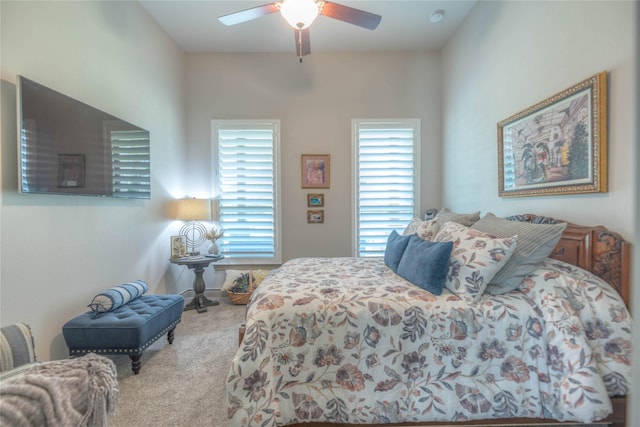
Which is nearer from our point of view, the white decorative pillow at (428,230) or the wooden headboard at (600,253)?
the wooden headboard at (600,253)

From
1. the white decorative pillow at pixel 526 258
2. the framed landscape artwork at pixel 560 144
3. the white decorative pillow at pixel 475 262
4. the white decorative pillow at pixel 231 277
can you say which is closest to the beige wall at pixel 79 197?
the white decorative pillow at pixel 231 277

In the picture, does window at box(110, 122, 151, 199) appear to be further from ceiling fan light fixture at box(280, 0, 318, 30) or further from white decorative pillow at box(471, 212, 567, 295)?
white decorative pillow at box(471, 212, 567, 295)

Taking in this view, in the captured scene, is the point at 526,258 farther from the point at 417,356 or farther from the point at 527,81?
the point at 527,81

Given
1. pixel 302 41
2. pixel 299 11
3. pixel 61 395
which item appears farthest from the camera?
pixel 302 41

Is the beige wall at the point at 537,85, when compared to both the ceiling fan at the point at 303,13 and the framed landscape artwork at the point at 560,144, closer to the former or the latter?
the framed landscape artwork at the point at 560,144

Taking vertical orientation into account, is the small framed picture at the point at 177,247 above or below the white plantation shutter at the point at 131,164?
below

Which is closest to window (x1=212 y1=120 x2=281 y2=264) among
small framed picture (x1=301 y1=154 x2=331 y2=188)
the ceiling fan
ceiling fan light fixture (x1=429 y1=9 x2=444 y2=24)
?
small framed picture (x1=301 y1=154 x2=331 y2=188)

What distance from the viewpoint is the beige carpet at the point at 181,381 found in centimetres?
155

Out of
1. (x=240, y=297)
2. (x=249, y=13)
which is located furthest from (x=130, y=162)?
(x=240, y=297)

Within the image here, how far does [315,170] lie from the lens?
3.69m

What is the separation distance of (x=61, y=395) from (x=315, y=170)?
3142mm

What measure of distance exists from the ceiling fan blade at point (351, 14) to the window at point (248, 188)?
1735 mm

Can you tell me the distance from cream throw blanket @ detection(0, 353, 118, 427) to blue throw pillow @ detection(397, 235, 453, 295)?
1628 mm

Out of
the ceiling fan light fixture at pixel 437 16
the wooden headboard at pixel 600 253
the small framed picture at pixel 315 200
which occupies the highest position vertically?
the ceiling fan light fixture at pixel 437 16
